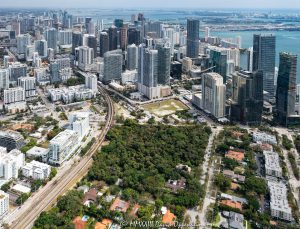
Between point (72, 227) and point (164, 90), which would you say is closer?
point (72, 227)

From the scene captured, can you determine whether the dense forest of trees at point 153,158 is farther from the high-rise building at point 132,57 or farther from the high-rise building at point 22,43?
the high-rise building at point 22,43

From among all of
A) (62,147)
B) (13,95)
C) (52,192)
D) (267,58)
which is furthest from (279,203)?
(13,95)

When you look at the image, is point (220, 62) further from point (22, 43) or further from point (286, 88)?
point (22, 43)

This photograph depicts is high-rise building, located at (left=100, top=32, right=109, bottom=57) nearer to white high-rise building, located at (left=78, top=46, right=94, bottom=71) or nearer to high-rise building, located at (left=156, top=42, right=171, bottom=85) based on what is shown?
white high-rise building, located at (left=78, top=46, right=94, bottom=71)

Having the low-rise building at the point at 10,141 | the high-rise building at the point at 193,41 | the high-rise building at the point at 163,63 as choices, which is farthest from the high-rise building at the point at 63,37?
the low-rise building at the point at 10,141

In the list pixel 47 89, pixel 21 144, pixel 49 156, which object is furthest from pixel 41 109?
pixel 49 156

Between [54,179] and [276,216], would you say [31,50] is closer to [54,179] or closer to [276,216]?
[54,179]
